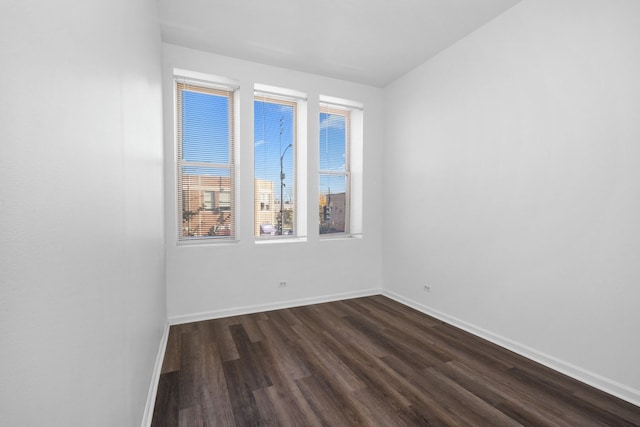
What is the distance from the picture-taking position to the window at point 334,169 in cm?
416

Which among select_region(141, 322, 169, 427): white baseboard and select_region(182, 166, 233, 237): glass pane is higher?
select_region(182, 166, 233, 237): glass pane

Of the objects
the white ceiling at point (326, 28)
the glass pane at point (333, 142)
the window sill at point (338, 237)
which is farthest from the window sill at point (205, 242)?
the white ceiling at point (326, 28)

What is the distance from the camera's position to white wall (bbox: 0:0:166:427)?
0.45 m

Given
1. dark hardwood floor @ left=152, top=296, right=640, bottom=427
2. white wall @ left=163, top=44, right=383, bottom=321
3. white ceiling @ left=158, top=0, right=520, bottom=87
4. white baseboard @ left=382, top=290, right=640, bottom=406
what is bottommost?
dark hardwood floor @ left=152, top=296, right=640, bottom=427

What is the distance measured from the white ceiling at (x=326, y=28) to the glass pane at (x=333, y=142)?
2.47 feet

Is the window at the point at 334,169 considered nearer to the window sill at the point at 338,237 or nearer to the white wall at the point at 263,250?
the window sill at the point at 338,237

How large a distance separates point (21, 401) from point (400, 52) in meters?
3.89

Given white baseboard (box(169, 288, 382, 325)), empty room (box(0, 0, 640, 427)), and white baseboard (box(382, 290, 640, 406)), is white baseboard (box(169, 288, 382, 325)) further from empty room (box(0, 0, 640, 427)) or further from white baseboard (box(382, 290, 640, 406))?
white baseboard (box(382, 290, 640, 406))

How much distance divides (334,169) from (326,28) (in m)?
1.82

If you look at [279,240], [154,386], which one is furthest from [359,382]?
[279,240]

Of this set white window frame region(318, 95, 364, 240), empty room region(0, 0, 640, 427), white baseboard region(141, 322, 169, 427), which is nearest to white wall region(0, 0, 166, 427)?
empty room region(0, 0, 640, 427)

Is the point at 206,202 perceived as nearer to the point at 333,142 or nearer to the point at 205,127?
the point at 205,127

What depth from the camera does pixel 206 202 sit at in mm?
3518

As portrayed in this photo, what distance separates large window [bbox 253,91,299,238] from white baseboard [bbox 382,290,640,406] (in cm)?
227
